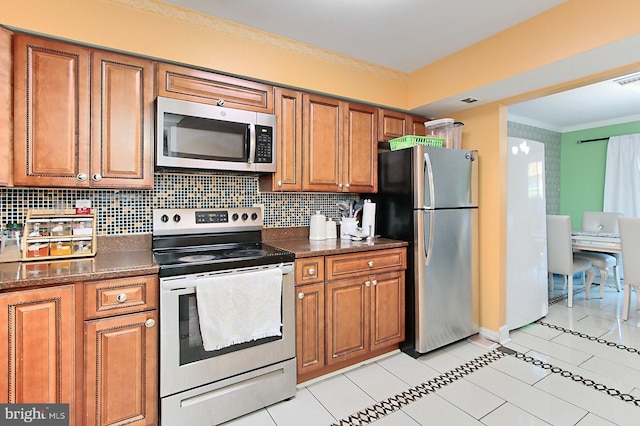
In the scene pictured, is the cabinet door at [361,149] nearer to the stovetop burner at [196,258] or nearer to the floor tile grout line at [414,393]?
the stovetop burner at [196,258]

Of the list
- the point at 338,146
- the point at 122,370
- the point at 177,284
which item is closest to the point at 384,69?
the point at 338,146

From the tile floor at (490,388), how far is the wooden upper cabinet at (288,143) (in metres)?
1.44

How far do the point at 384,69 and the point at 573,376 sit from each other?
2.80m

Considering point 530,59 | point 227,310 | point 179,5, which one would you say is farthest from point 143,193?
point 530,59

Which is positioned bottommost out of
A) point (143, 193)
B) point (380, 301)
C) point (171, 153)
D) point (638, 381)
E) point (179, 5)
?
point (638, 381)

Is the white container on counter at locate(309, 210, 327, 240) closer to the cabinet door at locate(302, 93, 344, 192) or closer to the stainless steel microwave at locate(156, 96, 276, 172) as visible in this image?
the cabinet door at locate(302, 93, 344, 192)

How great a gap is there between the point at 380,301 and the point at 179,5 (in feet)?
7.94

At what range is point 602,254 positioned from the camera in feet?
13.6

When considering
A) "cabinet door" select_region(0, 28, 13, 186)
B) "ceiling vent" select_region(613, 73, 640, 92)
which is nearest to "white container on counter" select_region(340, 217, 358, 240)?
"cabinet door" select_region(0, 28, 13, 186)

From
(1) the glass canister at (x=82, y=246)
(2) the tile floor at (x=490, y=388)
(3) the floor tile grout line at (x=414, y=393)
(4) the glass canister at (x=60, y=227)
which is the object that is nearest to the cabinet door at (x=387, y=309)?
(2) the tile floor at (x=490, y=388)

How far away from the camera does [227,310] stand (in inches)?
69.3

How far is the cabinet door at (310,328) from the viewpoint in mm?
2094

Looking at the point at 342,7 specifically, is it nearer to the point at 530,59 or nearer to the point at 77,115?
the point at 530,59

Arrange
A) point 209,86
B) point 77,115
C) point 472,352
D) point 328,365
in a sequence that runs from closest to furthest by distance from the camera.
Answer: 1. point 77,115
2. point 209,86
3. point 328,365
4. point 472,352
